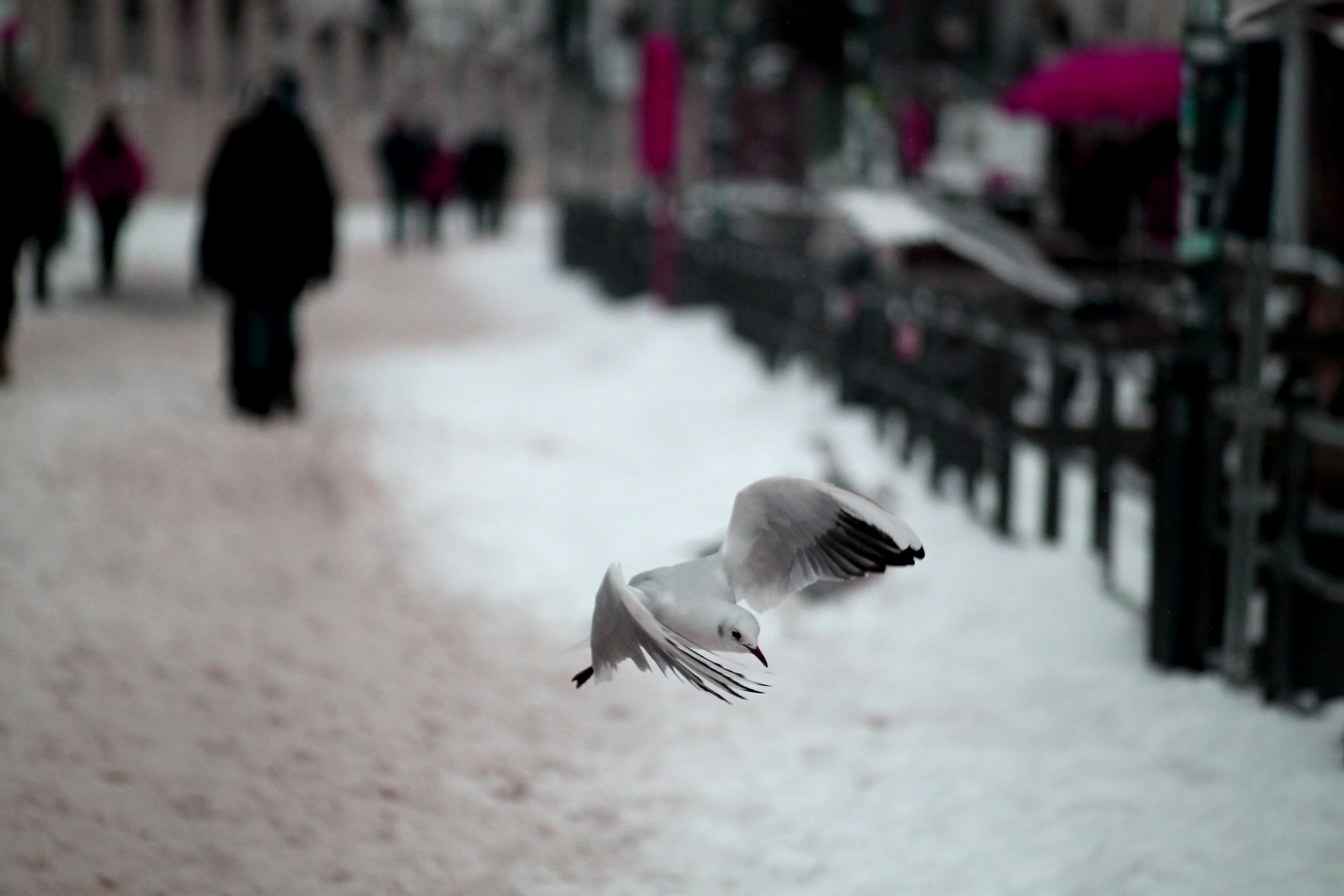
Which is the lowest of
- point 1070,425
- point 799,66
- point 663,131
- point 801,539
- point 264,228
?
point 1070,425

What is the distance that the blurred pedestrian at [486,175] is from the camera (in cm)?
3148

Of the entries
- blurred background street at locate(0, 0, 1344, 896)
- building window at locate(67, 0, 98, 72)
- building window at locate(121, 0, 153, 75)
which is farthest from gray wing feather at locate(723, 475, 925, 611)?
building window at locate(121, 0, 153, 75)

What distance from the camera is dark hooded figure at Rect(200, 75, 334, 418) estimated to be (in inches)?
408

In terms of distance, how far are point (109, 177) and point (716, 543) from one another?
12085 mm

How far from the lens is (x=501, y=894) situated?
3805 mm

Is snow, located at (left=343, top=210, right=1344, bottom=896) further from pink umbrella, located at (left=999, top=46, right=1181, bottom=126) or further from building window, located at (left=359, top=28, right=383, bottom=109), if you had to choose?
building window, located at (left=359, top=28, right=383, bottom=109)

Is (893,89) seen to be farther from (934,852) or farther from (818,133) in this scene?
(934,852)

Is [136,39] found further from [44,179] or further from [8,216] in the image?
[8,216]

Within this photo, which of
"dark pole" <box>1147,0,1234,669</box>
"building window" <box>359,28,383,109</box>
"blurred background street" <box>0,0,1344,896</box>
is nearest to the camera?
"blurred background street" <box>0,0,1344,896</box>

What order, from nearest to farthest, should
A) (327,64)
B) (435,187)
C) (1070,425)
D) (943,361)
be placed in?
(1070,425), (943,361), (435,187), (327,64)

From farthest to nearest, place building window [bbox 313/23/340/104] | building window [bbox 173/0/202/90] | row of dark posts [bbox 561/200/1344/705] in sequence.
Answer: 1. building window [bbox 313/23/340/104]
2. building window [bbox 173/0/202/90]
3. row of dark posts [bbox 561/200/1344/705]

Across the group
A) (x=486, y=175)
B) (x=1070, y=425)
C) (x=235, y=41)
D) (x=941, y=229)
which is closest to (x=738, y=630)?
(x=1070, y=425)

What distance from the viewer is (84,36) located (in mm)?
32938

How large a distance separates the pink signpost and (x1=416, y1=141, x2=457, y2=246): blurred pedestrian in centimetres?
1237
